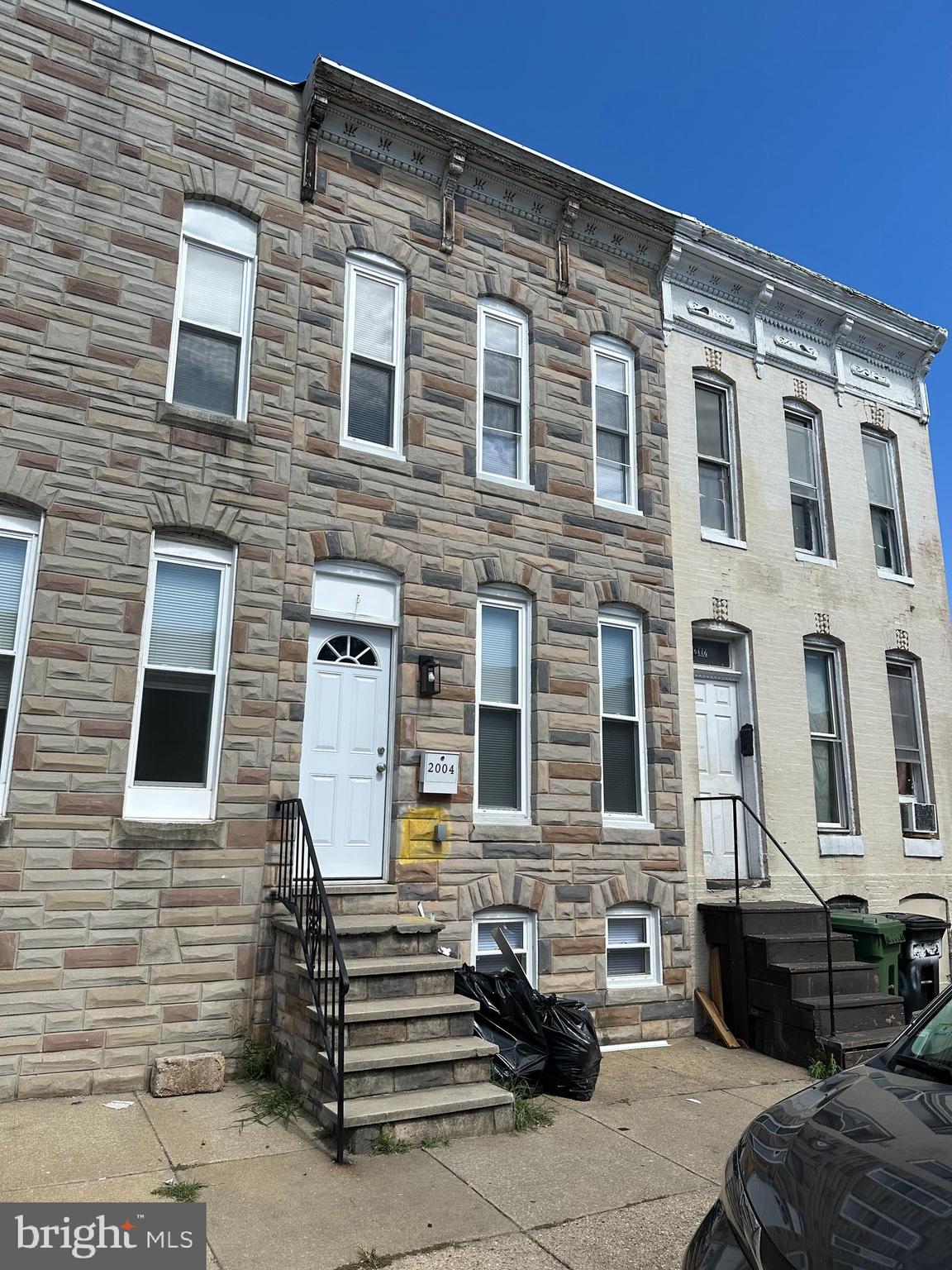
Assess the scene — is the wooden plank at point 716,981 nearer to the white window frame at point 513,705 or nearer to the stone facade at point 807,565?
the stone facade at point 807,565

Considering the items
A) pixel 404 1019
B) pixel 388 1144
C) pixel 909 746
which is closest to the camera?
pixel 388 1144

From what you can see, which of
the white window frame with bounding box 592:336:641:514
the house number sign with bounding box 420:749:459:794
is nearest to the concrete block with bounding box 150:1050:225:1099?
the house number sign with bounding box 420:749:459:794

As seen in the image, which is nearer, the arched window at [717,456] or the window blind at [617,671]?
the window blind at [617,671]

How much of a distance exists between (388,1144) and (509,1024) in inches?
67.2

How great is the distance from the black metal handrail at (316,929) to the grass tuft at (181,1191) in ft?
2.72

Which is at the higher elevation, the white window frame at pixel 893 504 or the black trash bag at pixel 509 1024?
the white window frame at pixel 893 504

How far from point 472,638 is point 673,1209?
525cm

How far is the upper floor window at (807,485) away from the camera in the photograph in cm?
1238

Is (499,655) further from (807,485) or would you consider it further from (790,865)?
(807,485)

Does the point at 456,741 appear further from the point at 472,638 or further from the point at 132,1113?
the point at 132,1113

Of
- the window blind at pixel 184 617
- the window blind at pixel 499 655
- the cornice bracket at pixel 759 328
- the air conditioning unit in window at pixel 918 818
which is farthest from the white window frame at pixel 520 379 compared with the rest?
the air conditioning unit in window at pixel 918 818

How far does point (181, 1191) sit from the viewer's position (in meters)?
4.90

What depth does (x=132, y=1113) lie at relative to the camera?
6250mm

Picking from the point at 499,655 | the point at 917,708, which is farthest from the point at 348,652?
the point at 917,708
